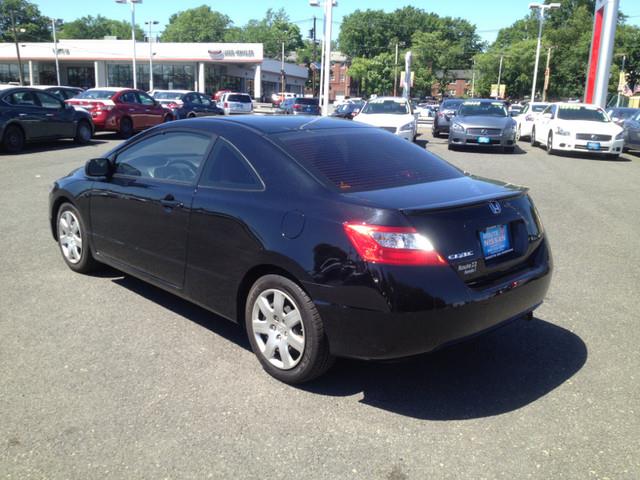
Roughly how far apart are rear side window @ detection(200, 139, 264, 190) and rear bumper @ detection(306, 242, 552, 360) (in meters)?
0.94

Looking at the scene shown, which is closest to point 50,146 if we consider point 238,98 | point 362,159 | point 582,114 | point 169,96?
point 169,96

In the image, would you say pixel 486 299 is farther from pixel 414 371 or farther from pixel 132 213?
pixel 132 213

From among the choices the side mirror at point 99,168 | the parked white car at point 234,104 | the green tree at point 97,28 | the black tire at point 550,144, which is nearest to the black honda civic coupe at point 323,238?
the side mirror at point 99,168

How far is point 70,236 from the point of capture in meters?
5.65

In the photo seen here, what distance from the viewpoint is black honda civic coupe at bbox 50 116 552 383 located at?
3154 millimetres

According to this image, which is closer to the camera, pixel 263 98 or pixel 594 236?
pixel 594 236

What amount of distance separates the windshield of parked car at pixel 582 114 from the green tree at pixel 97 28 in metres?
140

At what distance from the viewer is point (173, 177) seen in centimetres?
446

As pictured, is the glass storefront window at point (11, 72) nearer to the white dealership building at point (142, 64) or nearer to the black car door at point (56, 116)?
the white dealership building at point (142, 64)

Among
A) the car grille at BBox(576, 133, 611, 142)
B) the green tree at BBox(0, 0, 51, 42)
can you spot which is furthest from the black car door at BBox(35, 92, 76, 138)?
the green tree at BBox(0, 0, 51, 42)

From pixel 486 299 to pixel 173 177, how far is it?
96.7 inches

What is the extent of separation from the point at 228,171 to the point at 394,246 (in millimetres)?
1423

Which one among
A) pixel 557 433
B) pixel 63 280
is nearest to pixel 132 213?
pixel 63 280

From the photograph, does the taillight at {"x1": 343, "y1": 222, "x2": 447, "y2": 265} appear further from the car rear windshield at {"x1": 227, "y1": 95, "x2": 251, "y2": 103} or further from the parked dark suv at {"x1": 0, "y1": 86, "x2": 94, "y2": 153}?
the car rear windshield at {"x1": 227, "y1": 95, "x2": 251, "y2": 103}
